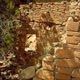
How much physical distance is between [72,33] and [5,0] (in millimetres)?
4995

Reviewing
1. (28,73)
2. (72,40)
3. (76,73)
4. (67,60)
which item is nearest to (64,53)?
(67,60)

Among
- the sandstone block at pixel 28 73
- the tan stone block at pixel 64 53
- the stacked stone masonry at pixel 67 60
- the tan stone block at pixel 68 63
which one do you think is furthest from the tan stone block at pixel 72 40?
the sandstone block at pixel 28 73

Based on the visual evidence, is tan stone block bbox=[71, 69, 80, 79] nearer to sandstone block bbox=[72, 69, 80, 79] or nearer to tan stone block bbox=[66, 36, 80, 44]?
sandstone block bbox=[72, 69, 80, 79]

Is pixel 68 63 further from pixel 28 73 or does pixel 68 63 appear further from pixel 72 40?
pixel 28 73

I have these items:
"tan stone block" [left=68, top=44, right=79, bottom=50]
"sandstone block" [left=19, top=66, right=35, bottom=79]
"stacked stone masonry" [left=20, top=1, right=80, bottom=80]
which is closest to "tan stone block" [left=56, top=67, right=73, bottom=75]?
"stacked stone masonry" [left=20, top=1, right=80, bottom=80]

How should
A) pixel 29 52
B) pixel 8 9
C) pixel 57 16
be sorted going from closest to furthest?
pixel 29 52, pixel 57 16, pixel 8 9

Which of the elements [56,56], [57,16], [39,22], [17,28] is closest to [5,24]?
[17,28]

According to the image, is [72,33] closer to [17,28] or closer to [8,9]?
[17,28]

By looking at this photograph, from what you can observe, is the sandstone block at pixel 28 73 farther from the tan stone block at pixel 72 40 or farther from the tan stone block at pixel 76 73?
the tan stone block at pixel 72 40

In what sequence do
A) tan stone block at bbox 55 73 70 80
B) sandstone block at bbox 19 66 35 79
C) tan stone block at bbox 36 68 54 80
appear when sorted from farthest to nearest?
1. sandstone block at bbox 19 66 35 79
2. tan stone block at bbox 36 68 54 80
3. tan stone block at bbox 55 73 70 80

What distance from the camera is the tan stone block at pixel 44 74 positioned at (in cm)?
554

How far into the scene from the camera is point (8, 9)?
972cm

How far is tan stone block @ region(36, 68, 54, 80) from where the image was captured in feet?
18.2

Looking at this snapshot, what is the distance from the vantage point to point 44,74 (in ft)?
18.3
